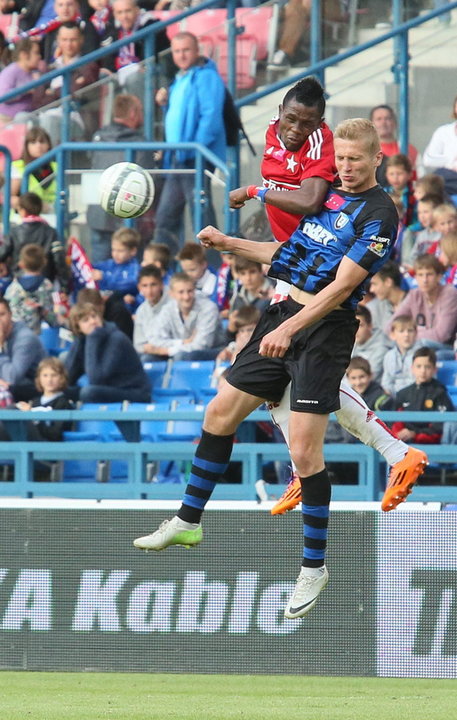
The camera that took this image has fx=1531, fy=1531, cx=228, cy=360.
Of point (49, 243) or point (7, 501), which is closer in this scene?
point (7, 501)

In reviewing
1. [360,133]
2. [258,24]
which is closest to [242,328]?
[258,24]

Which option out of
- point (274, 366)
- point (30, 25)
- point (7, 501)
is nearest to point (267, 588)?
point (7, 501)

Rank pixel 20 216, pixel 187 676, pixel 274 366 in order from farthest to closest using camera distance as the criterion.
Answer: pixel 20 216
pixel 187 676
pixel 274 366

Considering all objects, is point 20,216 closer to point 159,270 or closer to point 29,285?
point 29,285

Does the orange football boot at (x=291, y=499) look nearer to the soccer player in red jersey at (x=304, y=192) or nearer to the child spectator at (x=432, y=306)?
the soccer player in red jersey at (x=304, y=192)

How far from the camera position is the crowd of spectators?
39.8ft

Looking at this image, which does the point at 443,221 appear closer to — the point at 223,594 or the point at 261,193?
the point at 223,594

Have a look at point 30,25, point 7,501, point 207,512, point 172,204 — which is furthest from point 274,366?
point 30,25

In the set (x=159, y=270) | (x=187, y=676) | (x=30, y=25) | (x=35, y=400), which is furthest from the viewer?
(x=30, y=25)

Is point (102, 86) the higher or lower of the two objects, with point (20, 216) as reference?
higher

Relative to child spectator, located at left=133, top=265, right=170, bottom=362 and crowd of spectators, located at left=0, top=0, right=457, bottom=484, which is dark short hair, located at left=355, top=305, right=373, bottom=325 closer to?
Result: crowd of spectators, located at left=0, top=0, right=457, bottom=484

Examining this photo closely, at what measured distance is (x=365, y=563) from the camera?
9.68 m

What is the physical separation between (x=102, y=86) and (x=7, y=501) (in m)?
5.48

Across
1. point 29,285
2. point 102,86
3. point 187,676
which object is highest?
point 102,86
